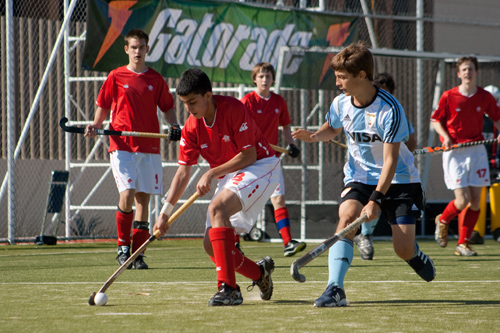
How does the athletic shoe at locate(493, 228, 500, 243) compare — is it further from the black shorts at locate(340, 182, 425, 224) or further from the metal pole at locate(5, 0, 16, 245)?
the metal pole at locate(5, 0, 16, 245)

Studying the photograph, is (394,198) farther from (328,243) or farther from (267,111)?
(267,111)

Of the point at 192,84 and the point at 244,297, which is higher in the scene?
the point at 192,84

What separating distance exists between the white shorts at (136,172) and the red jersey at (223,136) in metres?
2.10

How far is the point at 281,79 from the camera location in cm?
977

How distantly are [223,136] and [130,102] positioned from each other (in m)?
2.44

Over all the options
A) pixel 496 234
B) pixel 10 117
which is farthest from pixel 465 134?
pixel 10 117

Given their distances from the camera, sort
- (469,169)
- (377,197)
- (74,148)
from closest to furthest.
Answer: (377,197), (469,169), (74,148)

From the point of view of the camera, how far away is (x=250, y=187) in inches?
165

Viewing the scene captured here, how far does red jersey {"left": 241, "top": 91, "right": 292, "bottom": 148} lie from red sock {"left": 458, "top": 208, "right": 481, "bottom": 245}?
89.2 inches

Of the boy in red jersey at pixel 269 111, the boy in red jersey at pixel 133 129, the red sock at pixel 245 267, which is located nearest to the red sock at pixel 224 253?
the red sock at pixel 245 267

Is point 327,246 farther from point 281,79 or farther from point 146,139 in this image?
point 281,79

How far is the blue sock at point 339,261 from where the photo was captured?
407 centimetres

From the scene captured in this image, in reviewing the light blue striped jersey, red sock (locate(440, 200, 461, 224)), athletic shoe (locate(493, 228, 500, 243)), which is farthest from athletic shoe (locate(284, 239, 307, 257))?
athletic shoe (locate(493, 228, 500, 243))

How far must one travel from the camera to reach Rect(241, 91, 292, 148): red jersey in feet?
25.5
